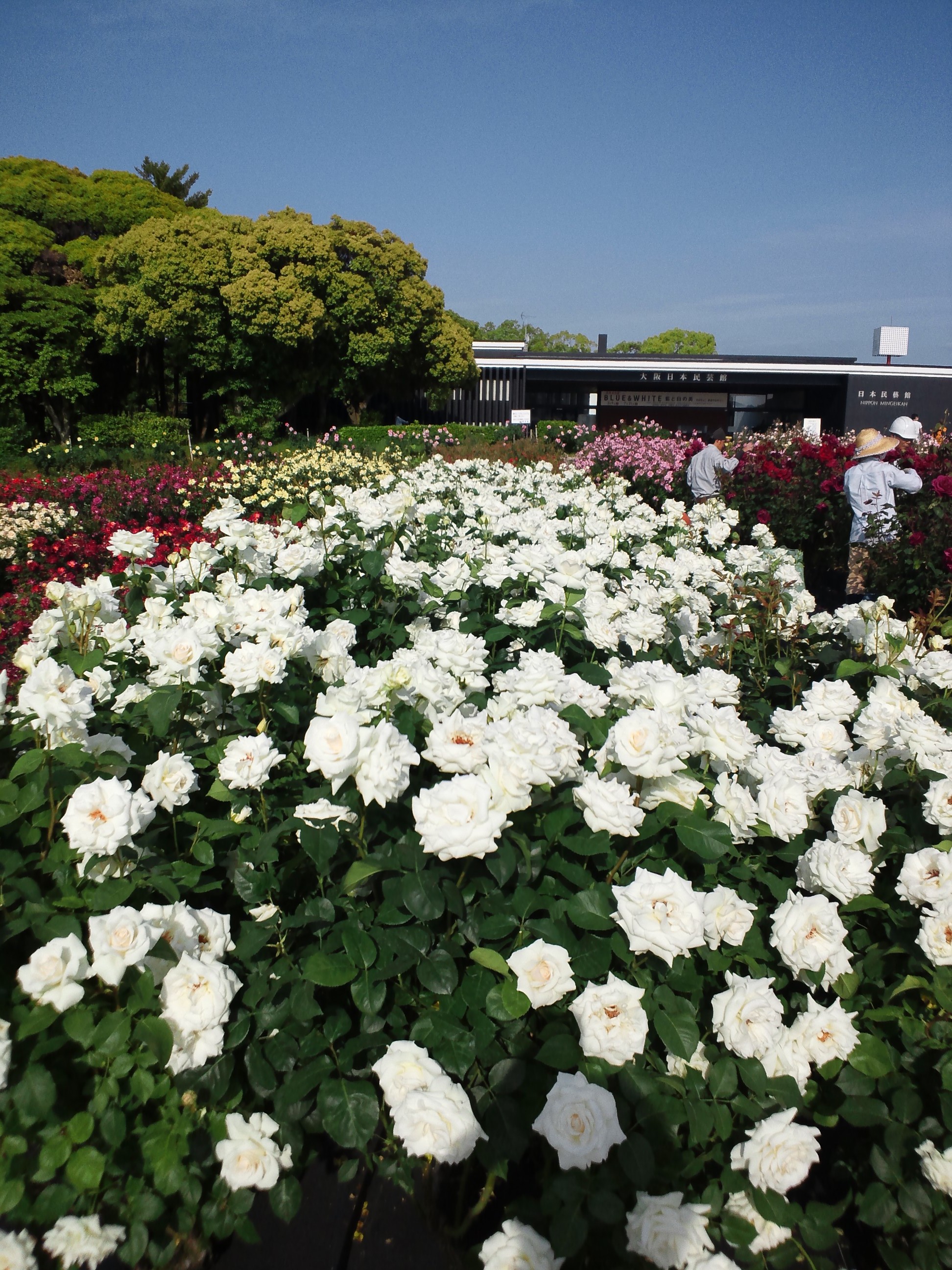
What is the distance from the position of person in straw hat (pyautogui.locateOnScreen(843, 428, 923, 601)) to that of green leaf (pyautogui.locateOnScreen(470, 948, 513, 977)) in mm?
5832

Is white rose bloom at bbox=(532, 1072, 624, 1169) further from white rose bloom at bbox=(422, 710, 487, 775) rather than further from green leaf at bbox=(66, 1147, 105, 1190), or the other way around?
green leaf at bbox=(66, 1147, 105, 1190)

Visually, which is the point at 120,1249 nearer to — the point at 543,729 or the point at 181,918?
the point at 181,918

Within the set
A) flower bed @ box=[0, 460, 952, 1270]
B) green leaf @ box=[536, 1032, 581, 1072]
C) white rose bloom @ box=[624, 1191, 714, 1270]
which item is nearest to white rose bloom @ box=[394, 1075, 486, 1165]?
flower bed @ box=[0, 460, 952, 1270]

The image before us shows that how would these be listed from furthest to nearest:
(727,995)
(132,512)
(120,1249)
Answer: (132,512)
(727,995)
(120,1249)

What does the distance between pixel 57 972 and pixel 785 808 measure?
1.26 meters

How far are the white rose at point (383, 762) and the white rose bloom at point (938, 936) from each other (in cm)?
→ 91

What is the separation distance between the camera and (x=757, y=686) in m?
3.06

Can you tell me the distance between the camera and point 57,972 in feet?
3.70

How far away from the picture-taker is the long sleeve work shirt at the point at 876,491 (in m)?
6.08

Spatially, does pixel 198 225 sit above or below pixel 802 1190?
above

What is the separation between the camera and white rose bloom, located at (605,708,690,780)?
53.1 inches

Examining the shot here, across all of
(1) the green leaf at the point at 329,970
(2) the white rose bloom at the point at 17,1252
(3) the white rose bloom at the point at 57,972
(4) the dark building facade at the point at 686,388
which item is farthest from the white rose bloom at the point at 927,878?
(4) the dark building facade at the point at 686,388

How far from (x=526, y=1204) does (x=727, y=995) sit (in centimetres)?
45

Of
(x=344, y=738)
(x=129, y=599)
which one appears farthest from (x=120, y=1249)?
(x=129, y=599)
